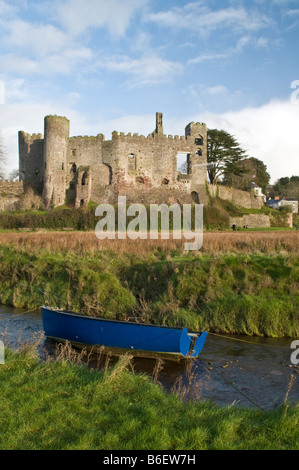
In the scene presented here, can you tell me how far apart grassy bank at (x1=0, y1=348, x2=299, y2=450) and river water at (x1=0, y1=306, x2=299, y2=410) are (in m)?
1.10

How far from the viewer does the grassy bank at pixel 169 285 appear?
13586 mm

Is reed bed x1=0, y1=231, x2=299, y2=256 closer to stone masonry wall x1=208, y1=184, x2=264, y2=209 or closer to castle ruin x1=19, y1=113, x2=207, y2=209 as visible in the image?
castle ruin x1=19, y1=113, x2=207, y2=209

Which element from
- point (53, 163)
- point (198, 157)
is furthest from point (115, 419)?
point (198, 157)

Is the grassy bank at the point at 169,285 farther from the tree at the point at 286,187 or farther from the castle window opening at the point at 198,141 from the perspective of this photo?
the tree at the point at 286,187

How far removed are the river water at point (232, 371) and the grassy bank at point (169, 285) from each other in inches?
42.3

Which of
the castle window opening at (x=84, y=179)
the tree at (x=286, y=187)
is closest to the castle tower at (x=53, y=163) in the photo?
the castle window opening at (x=84, y=179)

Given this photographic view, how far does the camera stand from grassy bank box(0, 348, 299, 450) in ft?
17.1

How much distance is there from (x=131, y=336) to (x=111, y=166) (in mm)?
38226

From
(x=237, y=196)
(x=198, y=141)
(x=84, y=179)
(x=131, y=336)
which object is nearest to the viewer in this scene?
(x=131, y=336)

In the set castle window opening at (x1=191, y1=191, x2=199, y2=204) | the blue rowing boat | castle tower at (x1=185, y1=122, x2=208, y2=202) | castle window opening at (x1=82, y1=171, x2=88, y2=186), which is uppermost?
castle tower at (x1=185, y1=122, x2=208, y2=202)

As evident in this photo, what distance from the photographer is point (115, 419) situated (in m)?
5.87

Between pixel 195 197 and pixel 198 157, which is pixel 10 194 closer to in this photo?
pixel 195 197

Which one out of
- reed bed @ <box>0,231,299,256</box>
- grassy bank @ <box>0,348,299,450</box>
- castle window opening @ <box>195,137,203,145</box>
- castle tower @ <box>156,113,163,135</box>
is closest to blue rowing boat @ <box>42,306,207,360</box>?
grassy bank @ <box>0,348,299,450</box>

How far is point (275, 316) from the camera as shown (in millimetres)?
13258
